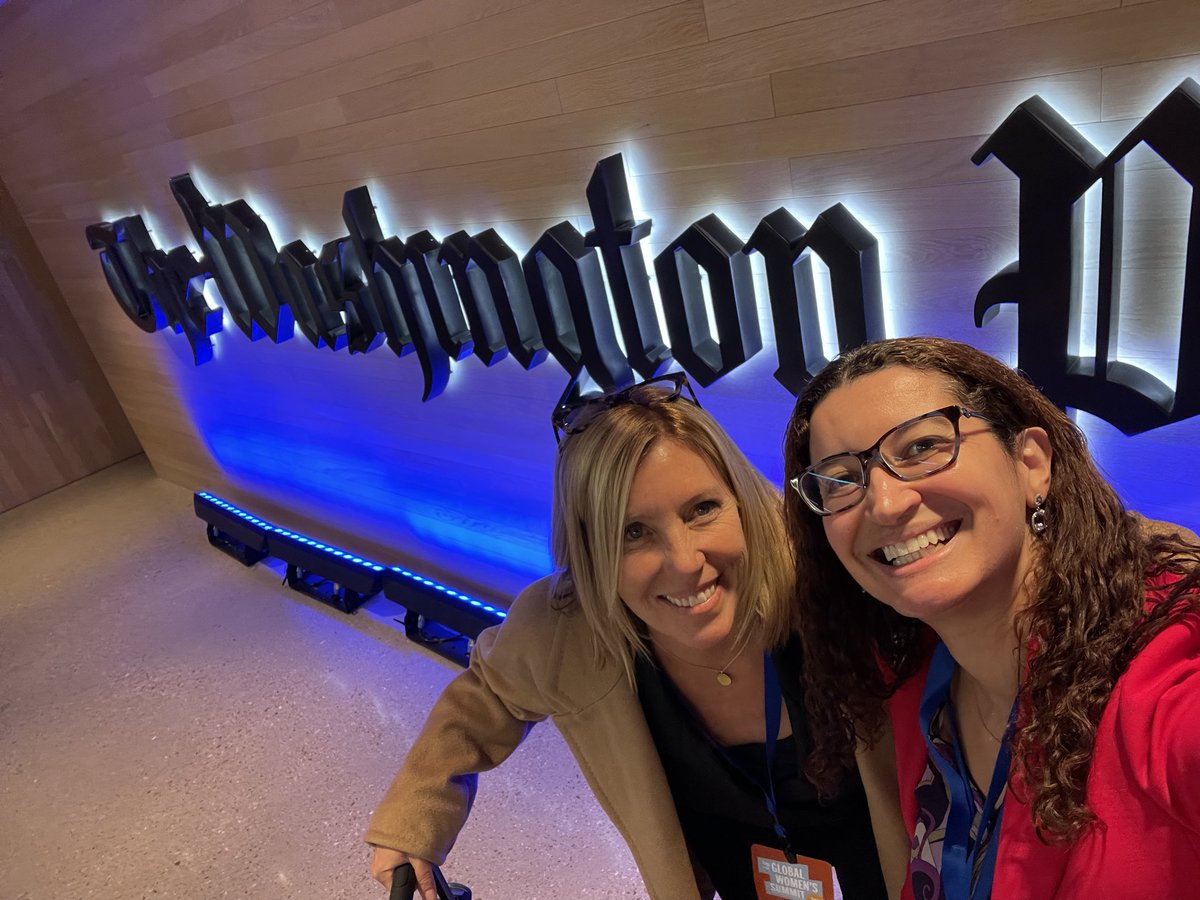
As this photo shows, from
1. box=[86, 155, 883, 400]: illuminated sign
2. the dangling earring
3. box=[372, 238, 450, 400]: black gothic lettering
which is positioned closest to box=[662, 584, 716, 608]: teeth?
the dangling earring

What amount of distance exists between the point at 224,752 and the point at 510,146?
2543 millimetres

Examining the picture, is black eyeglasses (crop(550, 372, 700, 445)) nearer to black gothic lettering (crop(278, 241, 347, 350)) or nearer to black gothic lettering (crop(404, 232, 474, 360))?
black gothic lettering (crop(404, 232, 474, 360))

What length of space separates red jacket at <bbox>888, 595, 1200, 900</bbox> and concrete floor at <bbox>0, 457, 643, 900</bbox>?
5.63 ft

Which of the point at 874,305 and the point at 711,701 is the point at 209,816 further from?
the point at 874,305

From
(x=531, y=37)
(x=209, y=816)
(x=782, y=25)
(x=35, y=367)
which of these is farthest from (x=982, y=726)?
(x=35, y=367)

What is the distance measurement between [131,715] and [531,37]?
10.5 feet

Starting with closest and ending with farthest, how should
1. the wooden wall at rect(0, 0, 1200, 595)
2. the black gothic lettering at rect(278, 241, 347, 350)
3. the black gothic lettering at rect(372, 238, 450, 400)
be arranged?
the wooden wall at rect(0, 0, 1200, 595), the black gothic lettering at rect(372, 238, 450, 400), the black gothic lettering at rect(278, 241, 347, 350)

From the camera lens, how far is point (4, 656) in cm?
424

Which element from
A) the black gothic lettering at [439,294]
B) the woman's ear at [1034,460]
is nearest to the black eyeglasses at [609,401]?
the woman's ear at [1034,460]

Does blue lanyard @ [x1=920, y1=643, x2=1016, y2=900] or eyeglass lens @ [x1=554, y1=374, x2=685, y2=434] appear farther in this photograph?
eyeglass lens @ [x1=554, y1=374, x2=685, y2=434]

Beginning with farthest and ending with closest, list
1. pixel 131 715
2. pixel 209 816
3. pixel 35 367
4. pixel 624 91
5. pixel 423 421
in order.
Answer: pixel 35 367 < pixel 131 715 < pixel 423 421 < pixel 209 816 < pixel 624 91

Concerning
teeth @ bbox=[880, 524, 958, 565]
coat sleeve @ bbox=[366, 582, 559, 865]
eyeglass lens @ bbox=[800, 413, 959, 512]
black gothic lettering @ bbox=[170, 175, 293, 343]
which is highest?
black gothic lettering @ bbox=[170, 175, 293, 343]

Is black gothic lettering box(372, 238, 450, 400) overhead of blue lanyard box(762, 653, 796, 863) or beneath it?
overhead

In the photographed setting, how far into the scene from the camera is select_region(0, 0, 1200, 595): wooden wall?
5.32 feet
